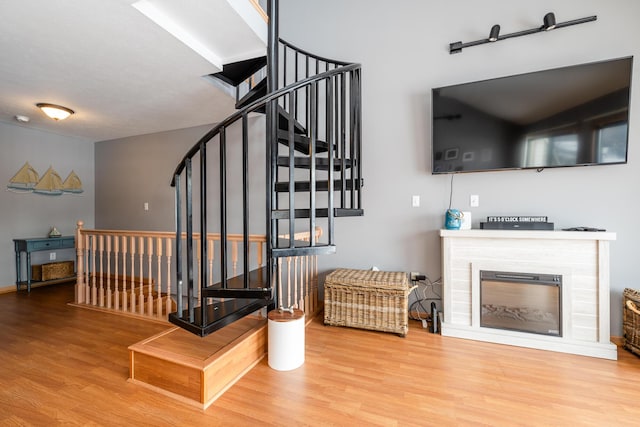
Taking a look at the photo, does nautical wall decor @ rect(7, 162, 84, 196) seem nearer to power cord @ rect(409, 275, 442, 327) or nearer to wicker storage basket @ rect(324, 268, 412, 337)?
wicker storage basket @ rect(324, 268, 412, 337)

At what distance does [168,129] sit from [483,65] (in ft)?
13.8

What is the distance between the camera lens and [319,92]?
10.6 ft

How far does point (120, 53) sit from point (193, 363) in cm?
241

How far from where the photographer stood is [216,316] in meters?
1.74

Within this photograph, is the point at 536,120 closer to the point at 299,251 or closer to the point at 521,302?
the point at 521,302

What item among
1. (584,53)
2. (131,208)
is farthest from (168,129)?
(584,53)

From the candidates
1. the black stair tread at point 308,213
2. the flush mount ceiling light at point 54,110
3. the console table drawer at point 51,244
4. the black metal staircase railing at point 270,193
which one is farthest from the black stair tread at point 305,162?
the console table drawer at point 51,244

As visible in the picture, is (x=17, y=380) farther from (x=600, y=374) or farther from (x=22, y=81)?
(x=600, y=374)

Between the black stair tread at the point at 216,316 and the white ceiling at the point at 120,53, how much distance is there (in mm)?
1966

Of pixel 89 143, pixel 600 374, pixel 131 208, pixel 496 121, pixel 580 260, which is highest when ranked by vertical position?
pixel 89 143

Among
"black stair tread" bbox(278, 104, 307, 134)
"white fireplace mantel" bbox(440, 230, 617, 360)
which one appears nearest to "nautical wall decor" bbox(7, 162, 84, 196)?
"black stair tread" bbox(278, 104, 307, 134)

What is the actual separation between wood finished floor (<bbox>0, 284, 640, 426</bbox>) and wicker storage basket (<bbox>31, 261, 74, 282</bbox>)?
2.18 meters

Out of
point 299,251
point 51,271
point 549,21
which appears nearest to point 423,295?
point 299,251

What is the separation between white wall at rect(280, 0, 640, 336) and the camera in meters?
2.34
